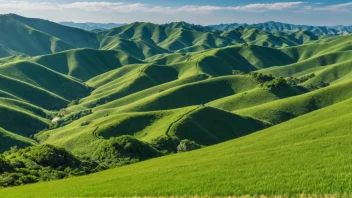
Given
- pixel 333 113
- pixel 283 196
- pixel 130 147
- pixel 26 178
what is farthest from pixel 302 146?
pixel 130 147

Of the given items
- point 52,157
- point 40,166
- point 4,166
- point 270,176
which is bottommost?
point 40,166

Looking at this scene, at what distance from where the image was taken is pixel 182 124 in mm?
150750

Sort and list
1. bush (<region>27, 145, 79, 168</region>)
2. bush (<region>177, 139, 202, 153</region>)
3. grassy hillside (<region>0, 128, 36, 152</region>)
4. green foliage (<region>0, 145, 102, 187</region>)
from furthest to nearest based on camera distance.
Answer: grassy hillside (<region>0, 128, 36, 152</region>)
bush (<region>177, 139, 202, 153</region>)
bush (<region>27, 145, 79, 168</region>)
green foliage (<region>0, 145, 102, 187</region>)

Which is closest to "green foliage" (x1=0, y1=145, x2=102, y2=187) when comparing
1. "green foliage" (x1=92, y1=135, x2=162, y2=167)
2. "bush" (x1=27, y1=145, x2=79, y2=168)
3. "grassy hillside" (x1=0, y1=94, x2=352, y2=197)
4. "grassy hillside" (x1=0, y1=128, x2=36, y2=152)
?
"bush" (x1=27, y1=145, x2=79, y2=168)

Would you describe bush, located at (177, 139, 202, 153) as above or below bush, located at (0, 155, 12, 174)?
below

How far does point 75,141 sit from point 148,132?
30656mm

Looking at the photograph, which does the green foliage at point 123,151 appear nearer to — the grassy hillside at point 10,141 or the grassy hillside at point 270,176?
the grassy hillside at point 10,141

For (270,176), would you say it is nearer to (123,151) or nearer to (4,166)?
(4,166)

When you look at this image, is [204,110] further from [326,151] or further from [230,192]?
[230,192]

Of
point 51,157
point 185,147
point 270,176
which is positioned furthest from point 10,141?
point 270,176

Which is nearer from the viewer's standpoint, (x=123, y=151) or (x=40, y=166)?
(x=40, y=166)

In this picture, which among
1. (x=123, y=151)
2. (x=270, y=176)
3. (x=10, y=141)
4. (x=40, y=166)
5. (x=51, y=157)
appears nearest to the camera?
(x=270, y=176)

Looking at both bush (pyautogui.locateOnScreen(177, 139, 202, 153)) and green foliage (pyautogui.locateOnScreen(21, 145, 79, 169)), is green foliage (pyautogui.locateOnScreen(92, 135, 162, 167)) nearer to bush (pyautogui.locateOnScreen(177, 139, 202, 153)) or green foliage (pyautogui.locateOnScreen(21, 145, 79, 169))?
bush (pyautogui.locateOnScreen(177, 139, 202, 153))

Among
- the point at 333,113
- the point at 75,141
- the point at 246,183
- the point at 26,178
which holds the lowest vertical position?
the point at 75,141
